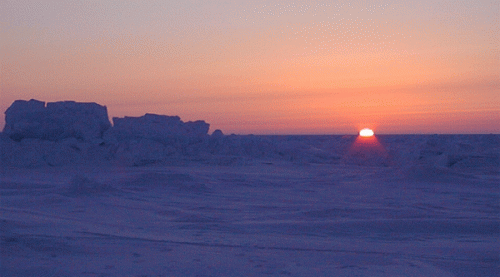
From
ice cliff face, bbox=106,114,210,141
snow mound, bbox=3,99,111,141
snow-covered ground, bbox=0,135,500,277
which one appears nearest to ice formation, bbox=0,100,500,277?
snow-covered ground, bbox=0,135,500,277

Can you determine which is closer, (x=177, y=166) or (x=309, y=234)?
(x=309, y=234)

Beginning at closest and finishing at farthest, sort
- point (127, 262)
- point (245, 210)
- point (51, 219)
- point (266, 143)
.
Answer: point (127, 262), point (51, 219), point (245, 210), point (266, 143)

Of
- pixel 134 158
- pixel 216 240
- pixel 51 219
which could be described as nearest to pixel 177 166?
pixel 134 158

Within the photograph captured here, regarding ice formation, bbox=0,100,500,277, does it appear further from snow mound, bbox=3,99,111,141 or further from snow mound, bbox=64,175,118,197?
snow mound, bbox=3,99,111,141

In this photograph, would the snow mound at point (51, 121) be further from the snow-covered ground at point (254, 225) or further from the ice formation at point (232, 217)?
the snow-covered ground at point (254, 225)

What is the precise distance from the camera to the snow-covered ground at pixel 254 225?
4.05 m

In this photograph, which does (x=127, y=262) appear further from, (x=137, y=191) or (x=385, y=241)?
(x=137, y=191)

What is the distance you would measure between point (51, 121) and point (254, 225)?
13.0m

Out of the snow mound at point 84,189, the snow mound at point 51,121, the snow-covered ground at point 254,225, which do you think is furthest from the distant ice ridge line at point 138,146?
the snow mound at point 84,189

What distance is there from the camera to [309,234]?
5531 mm

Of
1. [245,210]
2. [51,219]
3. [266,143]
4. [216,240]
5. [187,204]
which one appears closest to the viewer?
[216,240]

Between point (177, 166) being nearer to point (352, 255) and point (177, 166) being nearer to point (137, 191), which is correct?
point (137, 191)

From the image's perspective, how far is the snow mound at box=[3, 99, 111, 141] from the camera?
16594 mm

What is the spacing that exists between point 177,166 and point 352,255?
1169cm
